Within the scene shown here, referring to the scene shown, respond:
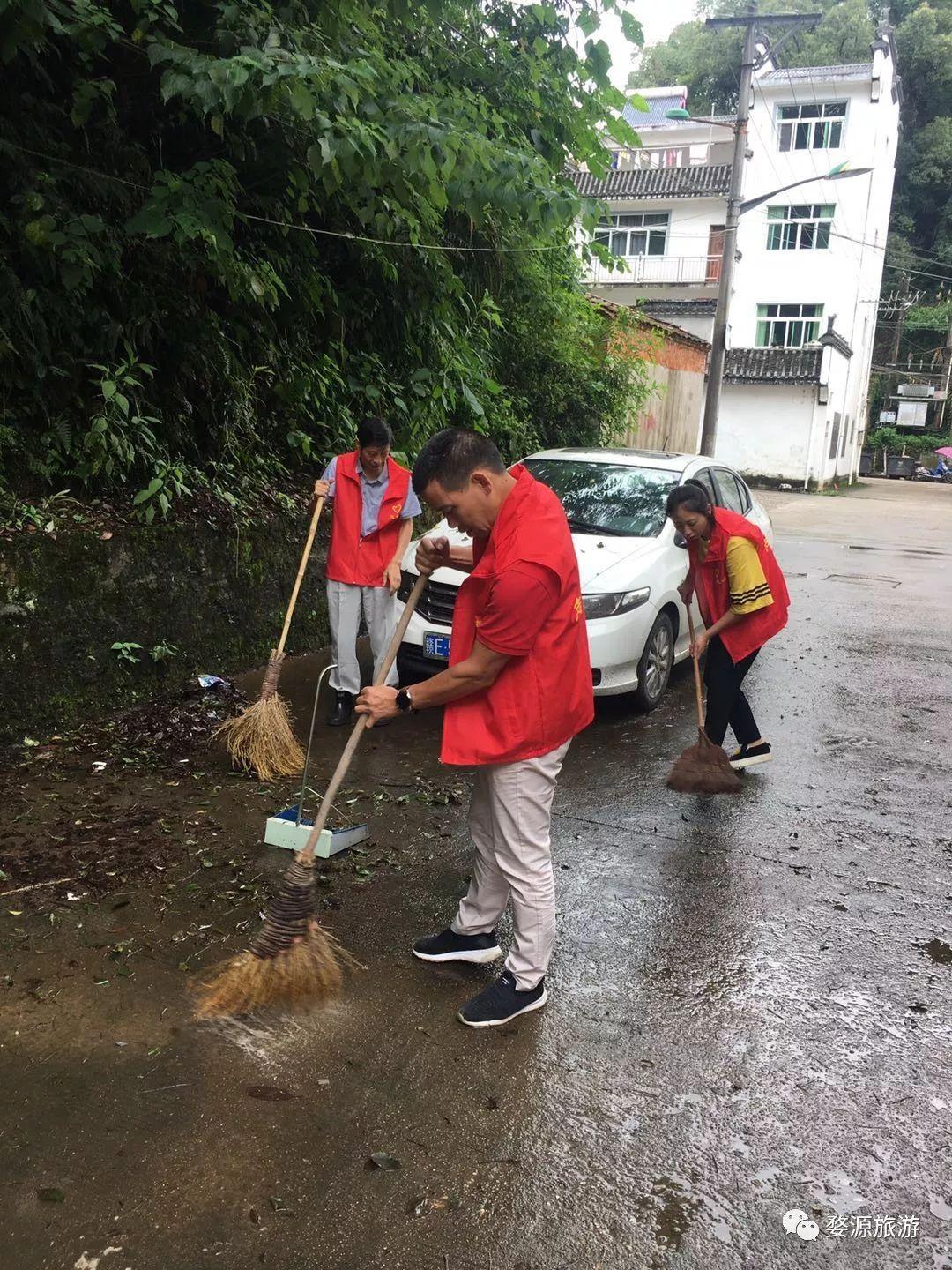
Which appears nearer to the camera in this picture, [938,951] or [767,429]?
[938,951]

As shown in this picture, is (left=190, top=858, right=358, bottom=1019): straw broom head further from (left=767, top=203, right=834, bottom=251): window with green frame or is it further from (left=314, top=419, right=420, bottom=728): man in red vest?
(left=767, top=203, right=834, bottom=251): window with green frame

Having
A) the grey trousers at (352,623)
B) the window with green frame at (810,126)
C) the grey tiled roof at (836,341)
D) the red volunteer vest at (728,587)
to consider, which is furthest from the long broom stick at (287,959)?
the window with green frame at (810,126)

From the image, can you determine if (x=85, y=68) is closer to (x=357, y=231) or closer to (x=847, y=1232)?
(x=357, y=231)

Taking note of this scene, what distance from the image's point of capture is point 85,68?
5902 mm

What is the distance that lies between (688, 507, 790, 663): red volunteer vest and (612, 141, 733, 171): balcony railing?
34844 millimetres

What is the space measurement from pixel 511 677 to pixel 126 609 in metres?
3.55

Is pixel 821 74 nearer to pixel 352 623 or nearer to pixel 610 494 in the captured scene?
pixel 610 494

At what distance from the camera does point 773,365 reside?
3294cm

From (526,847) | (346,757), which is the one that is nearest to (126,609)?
(346,757)

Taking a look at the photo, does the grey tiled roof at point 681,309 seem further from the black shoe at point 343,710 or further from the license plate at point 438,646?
the black shoe at point 343,710

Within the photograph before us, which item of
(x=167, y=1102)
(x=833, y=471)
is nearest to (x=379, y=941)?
(x=167, y=1102)

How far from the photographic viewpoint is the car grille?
250 inches

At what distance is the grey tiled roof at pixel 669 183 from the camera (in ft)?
110

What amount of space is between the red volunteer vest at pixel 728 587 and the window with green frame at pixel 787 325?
32.0 metres
